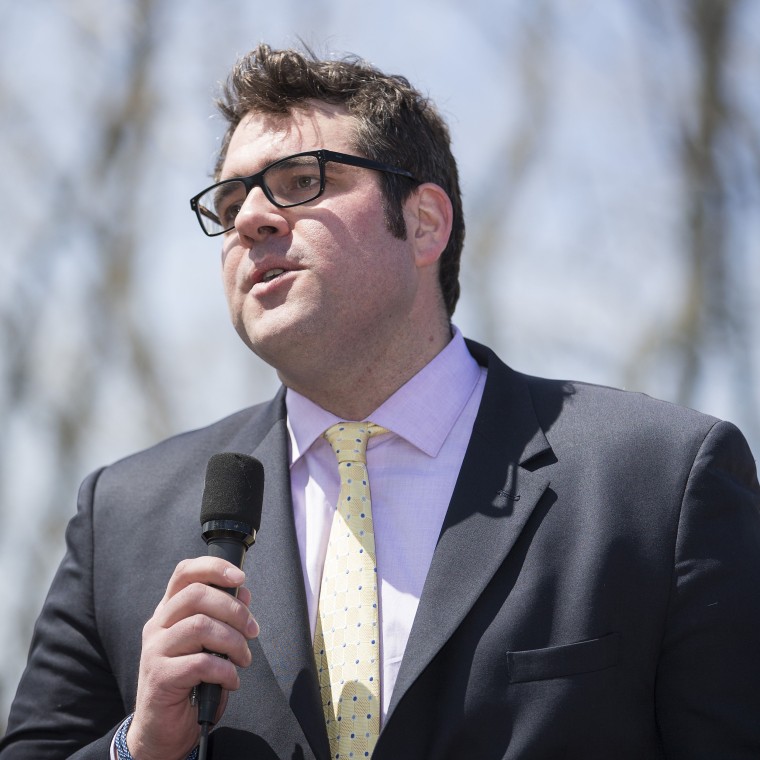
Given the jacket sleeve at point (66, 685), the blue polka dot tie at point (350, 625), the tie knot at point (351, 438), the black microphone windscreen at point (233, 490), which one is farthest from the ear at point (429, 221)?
the jacket sleeve at point (66, 685)

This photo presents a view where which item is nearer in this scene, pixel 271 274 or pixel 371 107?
pixel 271 274

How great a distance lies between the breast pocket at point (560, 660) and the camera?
2322 mm

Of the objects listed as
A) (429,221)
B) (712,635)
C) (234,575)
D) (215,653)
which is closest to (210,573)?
(234,575)

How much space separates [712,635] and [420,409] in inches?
37.9

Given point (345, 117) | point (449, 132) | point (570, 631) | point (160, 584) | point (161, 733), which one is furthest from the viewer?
point (449, 132)

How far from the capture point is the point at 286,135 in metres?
3.06

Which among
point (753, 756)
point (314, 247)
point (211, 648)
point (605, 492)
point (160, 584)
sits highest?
point (314, 247)

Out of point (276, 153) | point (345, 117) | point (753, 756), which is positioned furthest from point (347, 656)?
point (345, 117)

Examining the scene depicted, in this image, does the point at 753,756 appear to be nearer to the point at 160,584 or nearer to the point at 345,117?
the point at 160,584

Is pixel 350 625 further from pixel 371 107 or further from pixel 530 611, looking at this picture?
pixel 371 107

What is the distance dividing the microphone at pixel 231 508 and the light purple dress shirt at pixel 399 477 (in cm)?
45

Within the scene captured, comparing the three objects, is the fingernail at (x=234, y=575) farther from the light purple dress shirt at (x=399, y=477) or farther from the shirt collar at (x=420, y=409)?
the shirt collar at (x=420, y=409)

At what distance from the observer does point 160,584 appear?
107 inches

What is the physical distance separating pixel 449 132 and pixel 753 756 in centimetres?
222
